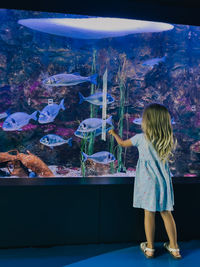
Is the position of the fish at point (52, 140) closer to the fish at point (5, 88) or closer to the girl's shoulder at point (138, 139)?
the fish at point (5, 88)

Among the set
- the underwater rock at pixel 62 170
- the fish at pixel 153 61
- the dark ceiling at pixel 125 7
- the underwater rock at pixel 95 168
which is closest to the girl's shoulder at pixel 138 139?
the underwater rock at pixel 95 168

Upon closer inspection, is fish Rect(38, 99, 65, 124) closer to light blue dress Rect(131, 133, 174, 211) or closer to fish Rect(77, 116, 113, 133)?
fish Rect(77, 116, 113, 133)

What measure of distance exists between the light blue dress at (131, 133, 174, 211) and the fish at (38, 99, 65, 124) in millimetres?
1644

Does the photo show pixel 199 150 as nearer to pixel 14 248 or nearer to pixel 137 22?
pixel 137 22

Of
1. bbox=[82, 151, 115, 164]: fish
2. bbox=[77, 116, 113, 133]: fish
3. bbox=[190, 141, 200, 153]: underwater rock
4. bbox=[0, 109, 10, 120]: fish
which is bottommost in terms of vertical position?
bbox=[82, 151, 115, 164]: fish

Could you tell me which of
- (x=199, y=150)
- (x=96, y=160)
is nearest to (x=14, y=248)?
(x=96, y=160)

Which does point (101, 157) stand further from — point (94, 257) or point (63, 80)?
point (94, 257)

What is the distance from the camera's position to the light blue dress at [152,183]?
6.40 feet

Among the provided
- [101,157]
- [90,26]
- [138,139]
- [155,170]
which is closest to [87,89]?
[90,26]

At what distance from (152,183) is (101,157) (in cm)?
142

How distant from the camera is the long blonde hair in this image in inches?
77.4

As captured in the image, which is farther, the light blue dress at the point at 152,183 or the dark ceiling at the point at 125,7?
the dark ceiling at the point at 125,7

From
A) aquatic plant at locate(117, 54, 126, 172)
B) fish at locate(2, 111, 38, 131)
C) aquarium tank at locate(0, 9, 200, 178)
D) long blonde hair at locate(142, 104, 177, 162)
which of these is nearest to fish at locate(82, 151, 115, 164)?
aquarium tank at locate(0, 9, 200, 178)

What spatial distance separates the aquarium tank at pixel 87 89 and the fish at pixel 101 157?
16 mm
